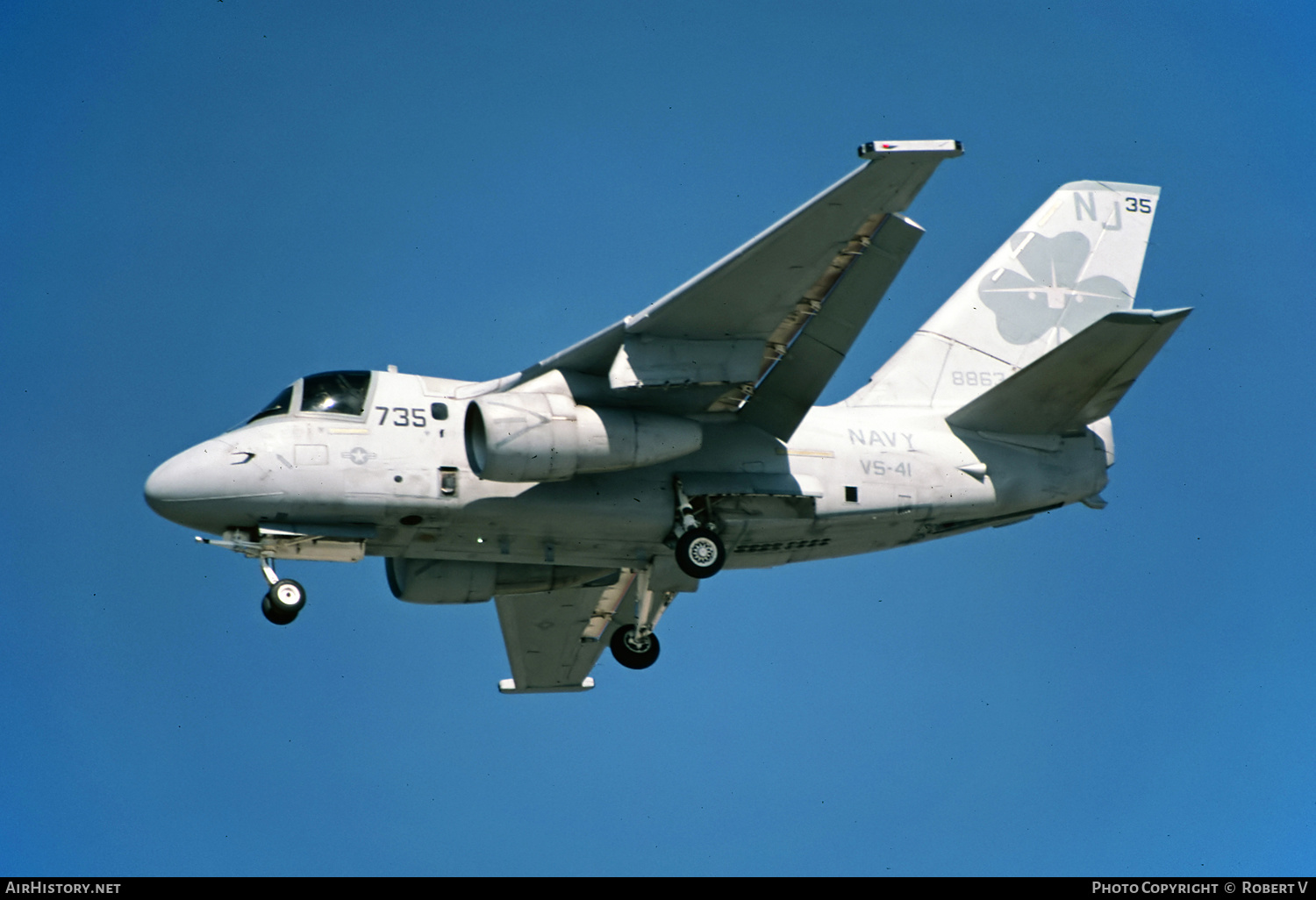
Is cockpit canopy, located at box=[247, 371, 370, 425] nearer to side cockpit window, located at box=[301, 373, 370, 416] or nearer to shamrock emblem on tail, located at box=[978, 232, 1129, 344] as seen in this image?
side cockpit window, located at box=[301, 373, 370, 416]

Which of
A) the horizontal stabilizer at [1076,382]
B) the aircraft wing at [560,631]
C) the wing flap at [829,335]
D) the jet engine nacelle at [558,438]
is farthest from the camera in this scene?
the aircraft wing at [560,631]

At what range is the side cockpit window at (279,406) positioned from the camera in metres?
20.2

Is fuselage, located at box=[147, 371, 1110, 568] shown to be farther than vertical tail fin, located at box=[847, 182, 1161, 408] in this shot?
No

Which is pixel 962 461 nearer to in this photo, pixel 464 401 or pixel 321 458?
pixel 464 401

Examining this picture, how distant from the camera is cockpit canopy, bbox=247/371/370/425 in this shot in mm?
20172

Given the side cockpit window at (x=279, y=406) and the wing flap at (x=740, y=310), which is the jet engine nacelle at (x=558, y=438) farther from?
the side cockpit window at (x=279, y=406)

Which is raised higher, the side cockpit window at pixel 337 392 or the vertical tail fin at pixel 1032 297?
the vertical tail fin at pixel 1032 297

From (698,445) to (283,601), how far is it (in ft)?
18.0

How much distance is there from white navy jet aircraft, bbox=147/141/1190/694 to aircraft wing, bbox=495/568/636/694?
628mm

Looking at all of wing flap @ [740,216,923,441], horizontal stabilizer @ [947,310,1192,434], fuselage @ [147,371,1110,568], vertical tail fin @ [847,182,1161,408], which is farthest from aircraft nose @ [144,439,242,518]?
horizontal stabilizer @ [947,310,1192,434]

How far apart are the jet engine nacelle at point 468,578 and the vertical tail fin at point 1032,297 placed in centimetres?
487

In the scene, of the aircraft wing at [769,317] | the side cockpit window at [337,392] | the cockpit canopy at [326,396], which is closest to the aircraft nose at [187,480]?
the cockpit canopy at [326,396]

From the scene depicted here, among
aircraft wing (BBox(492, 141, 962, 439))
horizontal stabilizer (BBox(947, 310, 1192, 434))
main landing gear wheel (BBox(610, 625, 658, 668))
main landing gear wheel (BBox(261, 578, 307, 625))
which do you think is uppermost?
aircraft wing (BBox(492, 141, 962, 439))
